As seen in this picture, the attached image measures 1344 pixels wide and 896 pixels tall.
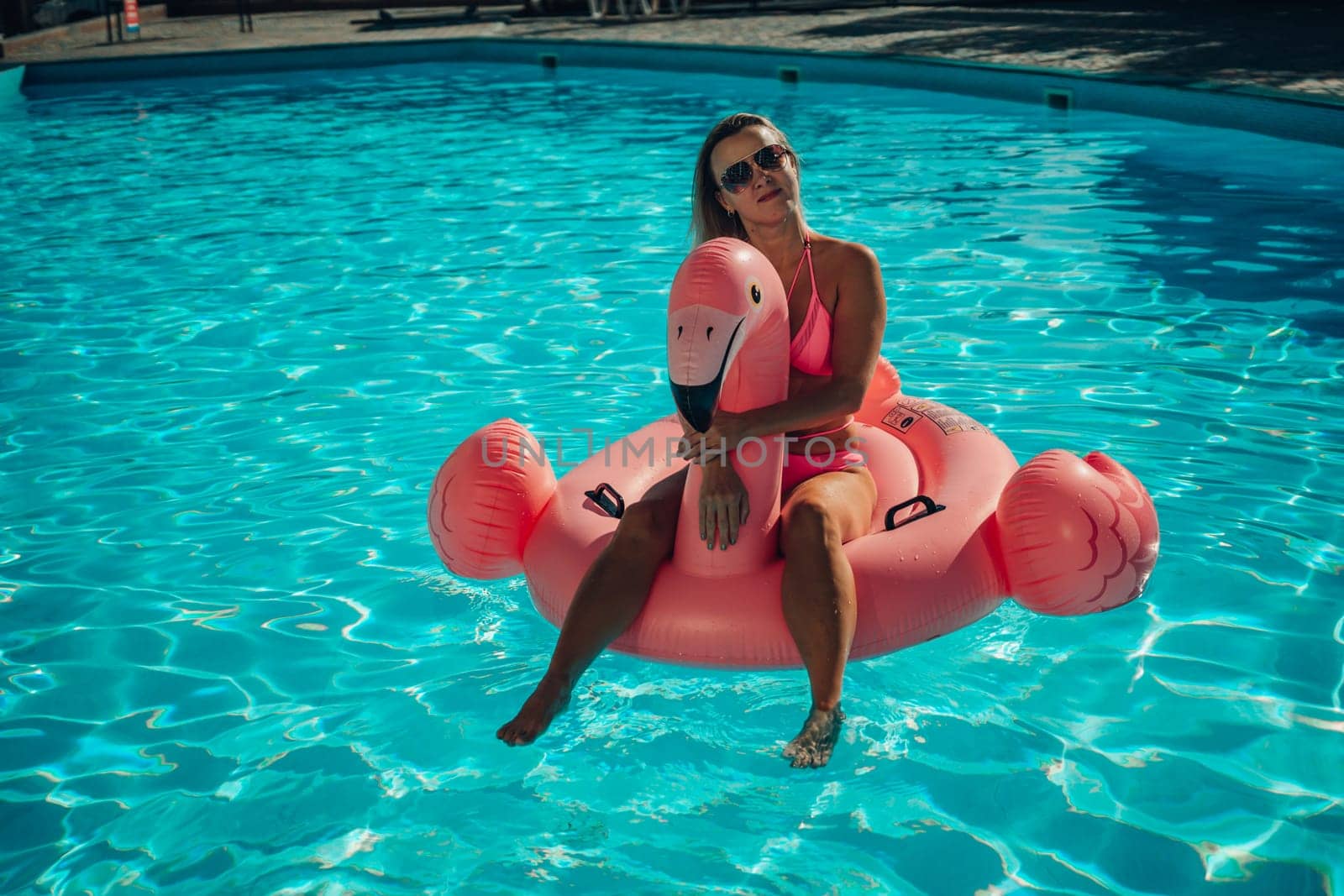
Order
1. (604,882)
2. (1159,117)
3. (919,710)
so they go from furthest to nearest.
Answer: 1. (1159,117)
2. (919,710)
3. (604,882)

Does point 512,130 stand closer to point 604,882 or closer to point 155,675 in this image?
point 155,675

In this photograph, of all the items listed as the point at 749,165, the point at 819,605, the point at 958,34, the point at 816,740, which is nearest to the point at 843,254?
the point at 749,165

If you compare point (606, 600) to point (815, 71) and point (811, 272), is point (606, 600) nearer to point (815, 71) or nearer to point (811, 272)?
point (811, 272)

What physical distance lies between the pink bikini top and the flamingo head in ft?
1.12

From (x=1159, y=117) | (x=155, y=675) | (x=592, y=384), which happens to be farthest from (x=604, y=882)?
(x=1159, y=117)

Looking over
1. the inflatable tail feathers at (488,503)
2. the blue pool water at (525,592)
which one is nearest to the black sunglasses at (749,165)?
the inflatable tail feathers at (488,503)

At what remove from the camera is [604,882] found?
224cm

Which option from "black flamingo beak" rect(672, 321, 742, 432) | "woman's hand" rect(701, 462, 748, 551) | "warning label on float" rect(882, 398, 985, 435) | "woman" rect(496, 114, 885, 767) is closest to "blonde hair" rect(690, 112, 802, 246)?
"woman" rect(496, 114, 885, 767)

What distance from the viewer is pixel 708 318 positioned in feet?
7.73

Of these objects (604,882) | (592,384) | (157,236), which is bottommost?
(604,882)

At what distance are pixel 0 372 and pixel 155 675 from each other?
261 centimetres

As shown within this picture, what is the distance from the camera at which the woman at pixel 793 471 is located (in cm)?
242

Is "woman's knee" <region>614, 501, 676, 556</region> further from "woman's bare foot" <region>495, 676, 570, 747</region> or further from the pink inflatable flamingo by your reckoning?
"woman's bare foot" <region>495, 676, 570, 747</region>

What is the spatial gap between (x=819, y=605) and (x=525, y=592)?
106 cm
